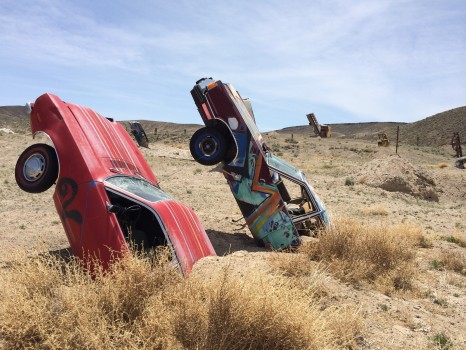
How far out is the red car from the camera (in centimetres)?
550

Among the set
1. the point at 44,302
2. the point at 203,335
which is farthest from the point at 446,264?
the point at 44,302

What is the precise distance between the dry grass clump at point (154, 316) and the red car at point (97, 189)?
926 millimetres

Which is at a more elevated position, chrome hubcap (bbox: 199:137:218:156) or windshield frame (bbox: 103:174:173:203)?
chrome hubcap (bbox: 199:137:218:156)

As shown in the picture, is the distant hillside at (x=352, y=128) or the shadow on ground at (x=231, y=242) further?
the distant hillside at (x=352, y=128)

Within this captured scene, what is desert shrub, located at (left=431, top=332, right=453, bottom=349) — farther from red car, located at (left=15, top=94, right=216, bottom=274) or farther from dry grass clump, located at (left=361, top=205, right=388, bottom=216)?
dry grass clump, located at (left=361, top=205, right=388, bottom=216)

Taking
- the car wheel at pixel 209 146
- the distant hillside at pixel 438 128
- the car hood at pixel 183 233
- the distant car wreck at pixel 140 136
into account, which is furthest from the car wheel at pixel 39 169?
the distant hillside at pixel 438 128

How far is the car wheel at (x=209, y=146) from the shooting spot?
9.32 m

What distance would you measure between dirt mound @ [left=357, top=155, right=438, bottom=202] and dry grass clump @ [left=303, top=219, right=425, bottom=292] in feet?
39.0

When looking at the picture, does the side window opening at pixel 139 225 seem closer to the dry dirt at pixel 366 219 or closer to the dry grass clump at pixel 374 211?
the dry dirt at pixel 366 219

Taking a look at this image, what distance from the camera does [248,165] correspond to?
30.0 ft

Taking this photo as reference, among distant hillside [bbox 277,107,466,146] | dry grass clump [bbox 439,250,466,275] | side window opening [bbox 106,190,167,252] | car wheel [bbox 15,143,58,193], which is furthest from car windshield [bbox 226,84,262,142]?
distant hillside [bbox 277,107,466,146]

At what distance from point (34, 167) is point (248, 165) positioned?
431 centimetres

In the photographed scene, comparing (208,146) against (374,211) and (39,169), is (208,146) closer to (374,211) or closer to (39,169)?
(39,169)

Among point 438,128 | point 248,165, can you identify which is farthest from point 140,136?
point 438,128
